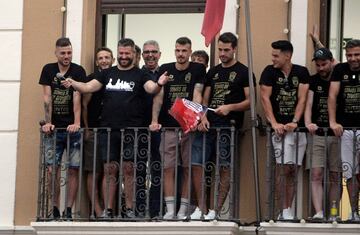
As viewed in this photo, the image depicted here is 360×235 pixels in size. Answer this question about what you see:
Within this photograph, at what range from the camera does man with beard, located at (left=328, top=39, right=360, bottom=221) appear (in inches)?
775

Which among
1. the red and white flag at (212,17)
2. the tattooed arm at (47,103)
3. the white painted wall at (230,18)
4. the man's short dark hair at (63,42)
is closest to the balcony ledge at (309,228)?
the red and white flag at (212,17)

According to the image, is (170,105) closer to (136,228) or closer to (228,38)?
(228,38)

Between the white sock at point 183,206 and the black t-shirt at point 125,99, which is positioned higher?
the black t-shirt at point 125,99

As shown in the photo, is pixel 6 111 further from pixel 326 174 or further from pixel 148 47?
pixel 326 174

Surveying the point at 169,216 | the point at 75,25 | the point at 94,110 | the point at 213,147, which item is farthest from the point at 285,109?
the point at 75,25

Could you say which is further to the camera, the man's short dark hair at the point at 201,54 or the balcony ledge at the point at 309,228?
the man's short dark hair at the point at 201,54

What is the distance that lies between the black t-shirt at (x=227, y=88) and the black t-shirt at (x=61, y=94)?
1.60m

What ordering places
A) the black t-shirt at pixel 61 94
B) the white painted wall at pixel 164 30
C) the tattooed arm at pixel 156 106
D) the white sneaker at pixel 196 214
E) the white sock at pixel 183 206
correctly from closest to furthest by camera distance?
the white sneaker at pixel 196 214 < the white sock at pixel 183 206 < the tattooed arm at pixel 156 106 < the black t-shirt at pixel 61 94 < the white painted wall at pixel 164 30

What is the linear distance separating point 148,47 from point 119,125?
1.10 metres

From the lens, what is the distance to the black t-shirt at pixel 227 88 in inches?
789

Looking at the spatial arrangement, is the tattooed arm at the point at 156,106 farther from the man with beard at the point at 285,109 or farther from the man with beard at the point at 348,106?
the man with beard at the point at 348,106

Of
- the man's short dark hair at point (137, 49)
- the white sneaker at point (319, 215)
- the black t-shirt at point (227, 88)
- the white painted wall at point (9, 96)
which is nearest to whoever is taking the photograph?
the white sneaker at point (319, 215)

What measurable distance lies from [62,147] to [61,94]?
2.09 ft

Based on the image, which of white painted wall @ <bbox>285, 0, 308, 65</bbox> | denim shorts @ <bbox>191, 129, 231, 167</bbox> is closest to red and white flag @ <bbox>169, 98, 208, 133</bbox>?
denim shorts @ <bbox>191, 129, 231, 167</bbox>
